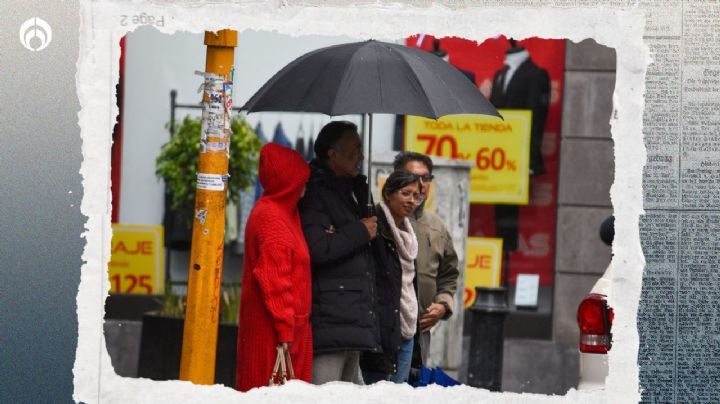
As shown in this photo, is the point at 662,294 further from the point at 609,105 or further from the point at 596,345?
the point at 609,105

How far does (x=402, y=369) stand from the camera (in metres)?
6.71

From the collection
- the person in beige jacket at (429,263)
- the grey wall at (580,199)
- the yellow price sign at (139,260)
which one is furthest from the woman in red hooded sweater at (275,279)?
the grey wall at (580,199)

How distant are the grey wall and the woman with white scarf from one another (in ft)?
12.8

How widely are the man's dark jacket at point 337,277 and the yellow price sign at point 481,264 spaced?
4.23 m

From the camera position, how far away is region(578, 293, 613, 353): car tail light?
663 cm

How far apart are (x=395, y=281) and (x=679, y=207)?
1519 millimetres

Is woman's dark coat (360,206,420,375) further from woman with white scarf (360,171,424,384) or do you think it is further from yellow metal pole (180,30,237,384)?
yellow metal pole (180,30,237,384)

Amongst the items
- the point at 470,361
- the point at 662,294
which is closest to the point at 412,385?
the point at 662,294

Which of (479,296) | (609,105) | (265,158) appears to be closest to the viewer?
(265,158)

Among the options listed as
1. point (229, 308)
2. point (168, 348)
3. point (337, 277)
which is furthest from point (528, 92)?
point (337, 277)

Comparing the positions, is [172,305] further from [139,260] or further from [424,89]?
[424,89]

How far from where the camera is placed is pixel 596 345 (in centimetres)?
664

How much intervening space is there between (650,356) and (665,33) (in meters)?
1.64

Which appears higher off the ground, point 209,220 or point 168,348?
point 209,220
